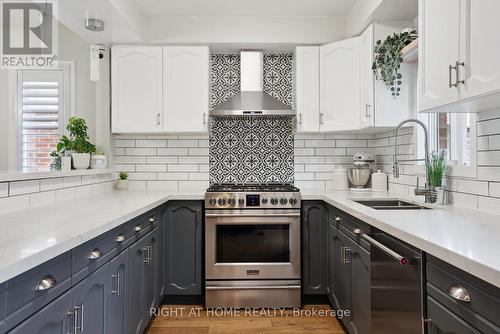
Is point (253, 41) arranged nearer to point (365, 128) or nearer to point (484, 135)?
point (365, 128)

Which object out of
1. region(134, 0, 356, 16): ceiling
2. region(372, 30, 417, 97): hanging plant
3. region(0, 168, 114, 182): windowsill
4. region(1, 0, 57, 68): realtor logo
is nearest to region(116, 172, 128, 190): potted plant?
region(0, 168, 114, 182): windowsill

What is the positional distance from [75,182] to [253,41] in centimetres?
192

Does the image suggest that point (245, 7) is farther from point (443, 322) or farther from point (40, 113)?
point (443, 322)

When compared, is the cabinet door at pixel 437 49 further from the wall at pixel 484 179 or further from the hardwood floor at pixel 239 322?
the hardwood floor at pixel 239 322

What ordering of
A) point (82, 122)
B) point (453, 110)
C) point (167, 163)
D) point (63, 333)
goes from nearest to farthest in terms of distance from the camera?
point (63, 333)
point (453, 110)
point (82, 122)
point (167, 163)

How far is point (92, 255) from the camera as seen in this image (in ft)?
4.78

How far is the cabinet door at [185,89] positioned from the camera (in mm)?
3125

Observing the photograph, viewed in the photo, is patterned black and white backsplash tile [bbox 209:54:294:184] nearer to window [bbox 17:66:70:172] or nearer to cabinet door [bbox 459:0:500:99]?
window [bbox 17:66:70:172]

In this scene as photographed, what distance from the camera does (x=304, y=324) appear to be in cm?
259

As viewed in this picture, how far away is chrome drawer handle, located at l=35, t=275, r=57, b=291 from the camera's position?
1066mm

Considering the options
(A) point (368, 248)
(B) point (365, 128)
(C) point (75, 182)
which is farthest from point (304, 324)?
(C) point (75, 182)

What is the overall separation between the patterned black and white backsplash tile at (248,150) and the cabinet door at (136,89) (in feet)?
2.02

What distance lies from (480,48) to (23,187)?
2.35 metres

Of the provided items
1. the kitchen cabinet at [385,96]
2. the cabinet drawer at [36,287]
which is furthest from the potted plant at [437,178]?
the cabinet drawer at [36,287]
